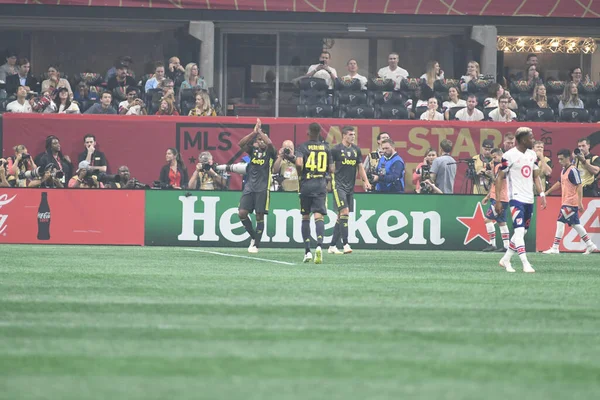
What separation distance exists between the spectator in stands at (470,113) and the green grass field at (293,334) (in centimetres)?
1123

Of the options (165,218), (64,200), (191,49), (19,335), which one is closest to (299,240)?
(165,218)

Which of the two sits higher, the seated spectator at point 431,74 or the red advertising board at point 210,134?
the seated spectator at point 431,74

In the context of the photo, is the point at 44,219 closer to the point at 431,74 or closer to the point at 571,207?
the point at 431,74

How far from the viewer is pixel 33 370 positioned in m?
6.86

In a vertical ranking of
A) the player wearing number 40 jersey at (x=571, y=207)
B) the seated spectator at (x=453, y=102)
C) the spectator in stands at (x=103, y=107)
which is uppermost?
the seated spectator at (x=453, y=102)

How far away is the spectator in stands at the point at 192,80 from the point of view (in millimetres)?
26266

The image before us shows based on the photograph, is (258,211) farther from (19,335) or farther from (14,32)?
(14,32)

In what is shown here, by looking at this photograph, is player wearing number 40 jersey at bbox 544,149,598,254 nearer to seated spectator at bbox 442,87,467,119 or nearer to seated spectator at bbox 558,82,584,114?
seated spectator at bbox 442,87,467,119

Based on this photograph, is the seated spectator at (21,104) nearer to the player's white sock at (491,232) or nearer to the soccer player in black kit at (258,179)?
the soccer player in black kit at (258,179)

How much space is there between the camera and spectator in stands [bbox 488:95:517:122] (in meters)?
25.6

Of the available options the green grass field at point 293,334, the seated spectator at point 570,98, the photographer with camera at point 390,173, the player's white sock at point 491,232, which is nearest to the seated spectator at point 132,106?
the photographer with camera at point 390,173

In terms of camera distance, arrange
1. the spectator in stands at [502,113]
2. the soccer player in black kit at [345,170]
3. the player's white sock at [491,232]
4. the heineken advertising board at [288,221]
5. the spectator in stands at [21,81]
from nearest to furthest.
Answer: the soccer player in black kit at [345,170] < the player's white sock at [491,232] < the heineken advertising board at [288,221] < the spectator in stands at [502,113] < the spectator in stands at [21,81]

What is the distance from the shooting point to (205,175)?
24.2 m

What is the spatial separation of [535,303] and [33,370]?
5740 millimetres
